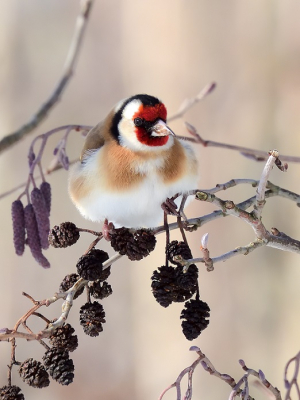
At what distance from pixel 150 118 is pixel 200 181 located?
1.14m

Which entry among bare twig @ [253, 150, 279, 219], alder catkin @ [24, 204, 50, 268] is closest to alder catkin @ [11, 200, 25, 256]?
alder catkin @ [24, 204, 50, 268]

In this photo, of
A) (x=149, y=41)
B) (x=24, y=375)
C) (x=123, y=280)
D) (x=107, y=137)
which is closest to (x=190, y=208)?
(x=123, y=280)

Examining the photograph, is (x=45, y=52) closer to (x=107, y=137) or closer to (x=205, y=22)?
(x=205, y=22)

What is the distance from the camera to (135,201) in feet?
2.89

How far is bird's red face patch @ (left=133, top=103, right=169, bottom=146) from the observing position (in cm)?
89

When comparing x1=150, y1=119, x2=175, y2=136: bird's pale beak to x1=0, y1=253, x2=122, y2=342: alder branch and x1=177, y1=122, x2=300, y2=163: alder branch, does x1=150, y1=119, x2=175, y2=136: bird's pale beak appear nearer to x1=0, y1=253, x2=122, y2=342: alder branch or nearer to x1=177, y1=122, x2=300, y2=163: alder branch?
x1=177, y1=122, x2=300, y2=163: alder branch

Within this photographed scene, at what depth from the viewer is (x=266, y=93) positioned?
6.73 feet

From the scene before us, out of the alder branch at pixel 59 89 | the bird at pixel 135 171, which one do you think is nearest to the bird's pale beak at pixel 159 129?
the bird at pixel 135 171

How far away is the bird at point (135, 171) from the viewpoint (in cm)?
89

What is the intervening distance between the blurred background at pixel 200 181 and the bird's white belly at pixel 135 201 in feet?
3.52

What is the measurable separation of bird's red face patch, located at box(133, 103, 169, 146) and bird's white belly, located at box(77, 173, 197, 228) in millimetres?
57

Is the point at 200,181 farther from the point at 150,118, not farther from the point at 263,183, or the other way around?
the point at 263,183

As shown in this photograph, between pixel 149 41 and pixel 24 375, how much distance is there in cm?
176

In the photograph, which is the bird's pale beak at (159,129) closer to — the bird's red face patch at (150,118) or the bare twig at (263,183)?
the bird's red face patch at (150,118)
